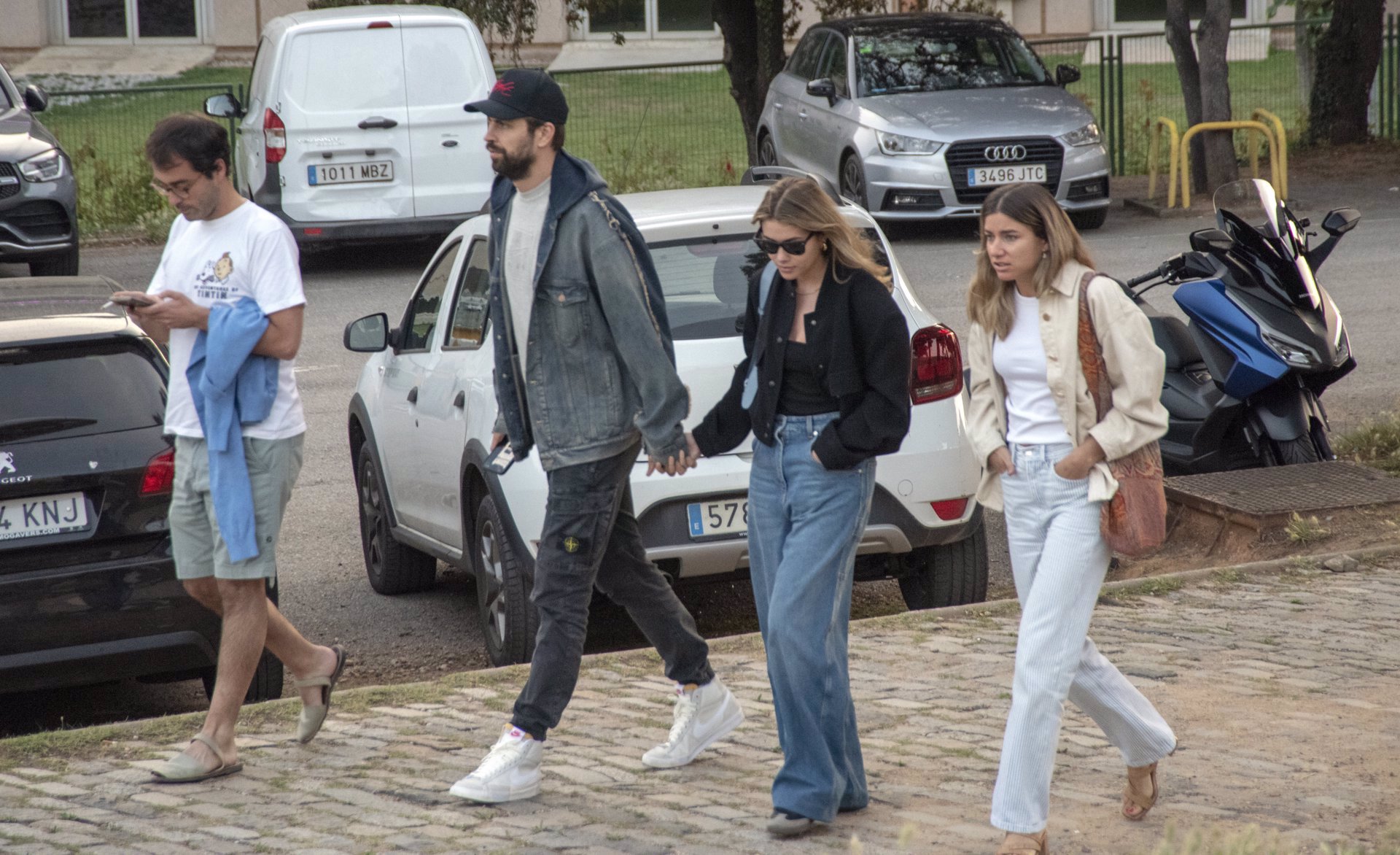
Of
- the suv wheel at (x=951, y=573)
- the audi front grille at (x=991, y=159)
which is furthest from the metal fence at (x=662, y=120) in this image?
the suv wheel at (x=951, y=573)

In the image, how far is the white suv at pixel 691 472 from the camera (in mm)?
6094

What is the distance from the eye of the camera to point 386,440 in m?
7.43

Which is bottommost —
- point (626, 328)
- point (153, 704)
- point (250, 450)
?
point (153, 704)

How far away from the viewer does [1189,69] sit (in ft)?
61.1

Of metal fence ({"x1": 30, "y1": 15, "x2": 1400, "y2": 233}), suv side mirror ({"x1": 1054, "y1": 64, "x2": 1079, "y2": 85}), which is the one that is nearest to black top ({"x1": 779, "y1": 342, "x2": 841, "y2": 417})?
suv side mirror ({"x1": 1054, "y1": 64, "x2": 1079, "y2": 85})

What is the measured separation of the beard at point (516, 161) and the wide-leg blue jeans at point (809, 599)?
98 cm

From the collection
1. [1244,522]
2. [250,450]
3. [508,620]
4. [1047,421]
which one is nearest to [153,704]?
[508,620]

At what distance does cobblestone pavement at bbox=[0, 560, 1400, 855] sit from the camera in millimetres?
4426

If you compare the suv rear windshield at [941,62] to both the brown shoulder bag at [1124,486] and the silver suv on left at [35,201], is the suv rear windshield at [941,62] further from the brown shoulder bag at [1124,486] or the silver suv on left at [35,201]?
the brown shoulder bag at [1124,486]

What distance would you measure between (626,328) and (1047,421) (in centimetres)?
111

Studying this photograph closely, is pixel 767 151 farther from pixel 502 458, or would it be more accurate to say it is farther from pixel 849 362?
pixel 849 362

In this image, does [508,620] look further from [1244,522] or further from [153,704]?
[1244,522]

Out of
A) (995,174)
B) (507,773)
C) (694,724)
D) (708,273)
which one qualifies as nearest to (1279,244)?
(708,273)

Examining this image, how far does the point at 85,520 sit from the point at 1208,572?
4157 mm
